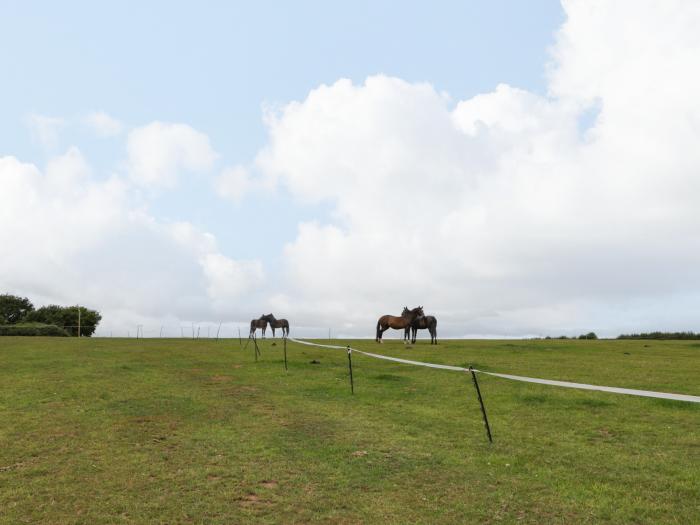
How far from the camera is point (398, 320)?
4678cm

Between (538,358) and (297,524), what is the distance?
26085 millimetres

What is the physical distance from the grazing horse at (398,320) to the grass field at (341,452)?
2507cm

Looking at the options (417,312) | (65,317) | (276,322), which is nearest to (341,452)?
(417,312)

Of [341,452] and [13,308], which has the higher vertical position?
[13,308]

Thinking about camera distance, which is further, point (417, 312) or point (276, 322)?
point (276, 322)

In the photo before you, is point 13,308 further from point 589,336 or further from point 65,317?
point 589,336

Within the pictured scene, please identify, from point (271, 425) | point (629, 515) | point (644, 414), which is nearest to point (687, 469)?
point (629, 515)

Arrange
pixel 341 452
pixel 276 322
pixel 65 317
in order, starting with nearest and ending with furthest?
pixel 341 452
pixel 276 322
pixel 65 317

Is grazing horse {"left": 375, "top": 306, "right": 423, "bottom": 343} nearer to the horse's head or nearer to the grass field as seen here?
the horse's head

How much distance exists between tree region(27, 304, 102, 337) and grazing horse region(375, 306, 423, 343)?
229 feet

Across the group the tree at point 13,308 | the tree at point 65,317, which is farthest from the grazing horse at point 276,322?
the tree at point 13,308

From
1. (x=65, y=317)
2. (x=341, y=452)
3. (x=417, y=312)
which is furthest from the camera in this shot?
(x=65, y=317)

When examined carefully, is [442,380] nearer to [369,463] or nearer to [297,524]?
[369,463]

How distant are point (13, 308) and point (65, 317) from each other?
11.8 metres
